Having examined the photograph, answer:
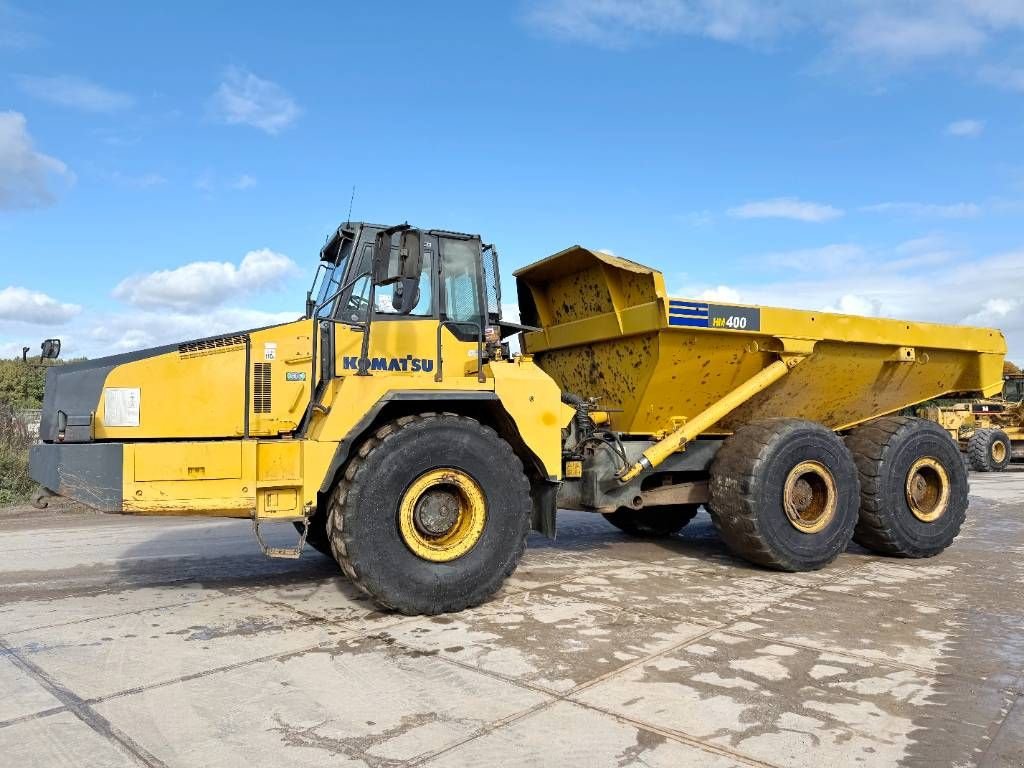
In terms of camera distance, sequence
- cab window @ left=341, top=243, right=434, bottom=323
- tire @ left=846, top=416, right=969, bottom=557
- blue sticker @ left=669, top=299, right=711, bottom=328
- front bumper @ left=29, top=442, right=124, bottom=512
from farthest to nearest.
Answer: tire @ left=846, top=416, right=969, bottom=557 → blue sticker @ left=669, top=299, right=711, bottom=328 → cab window @ left=341, top=243, right=434, bottom=323 → front bumper @ left=29, top=442, right=124, bottom=512

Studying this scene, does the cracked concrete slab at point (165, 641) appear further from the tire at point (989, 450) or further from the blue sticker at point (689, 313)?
the tire at point (989, 450)

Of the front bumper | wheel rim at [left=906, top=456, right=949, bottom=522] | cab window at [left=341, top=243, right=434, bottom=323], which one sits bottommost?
wheel rim at [left=906, top=456, right=949, bottom=522]

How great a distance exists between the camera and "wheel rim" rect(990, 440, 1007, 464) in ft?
69.3

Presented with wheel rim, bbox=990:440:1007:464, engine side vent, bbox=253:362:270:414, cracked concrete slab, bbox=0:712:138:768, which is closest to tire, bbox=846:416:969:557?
engine side vent, bbox=253:362:270:414

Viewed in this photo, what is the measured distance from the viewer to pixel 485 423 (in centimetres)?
565

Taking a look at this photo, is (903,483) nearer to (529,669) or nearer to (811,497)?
(811,497)

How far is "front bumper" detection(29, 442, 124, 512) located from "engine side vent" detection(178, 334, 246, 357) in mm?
718

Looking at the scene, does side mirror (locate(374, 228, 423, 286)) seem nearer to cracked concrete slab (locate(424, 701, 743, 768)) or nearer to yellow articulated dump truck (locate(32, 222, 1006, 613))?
yellow articulated dump truck (locate(32, 222, 1006, 613))

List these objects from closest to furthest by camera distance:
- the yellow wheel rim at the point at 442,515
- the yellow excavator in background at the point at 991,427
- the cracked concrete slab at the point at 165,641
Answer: the cracked concrete slab at the point at 165,641 → the yellow wheel rim at the point at 442,515 → the yellow excavator in background at the point at 991,427

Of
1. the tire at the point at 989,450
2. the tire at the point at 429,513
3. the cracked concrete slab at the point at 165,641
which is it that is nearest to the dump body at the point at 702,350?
the tire at the point at 429,513

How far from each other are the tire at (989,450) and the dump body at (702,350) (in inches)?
594

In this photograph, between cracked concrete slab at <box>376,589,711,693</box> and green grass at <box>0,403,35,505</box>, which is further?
green grass at <box>0,403,35,505</box>

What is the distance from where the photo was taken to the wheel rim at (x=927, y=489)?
23.7 feet

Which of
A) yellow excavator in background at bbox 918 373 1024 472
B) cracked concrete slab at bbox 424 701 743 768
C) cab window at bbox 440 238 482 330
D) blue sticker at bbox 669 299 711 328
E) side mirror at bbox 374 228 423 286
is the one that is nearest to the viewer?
cracked concrete slab at bbox 424 701 743 768
